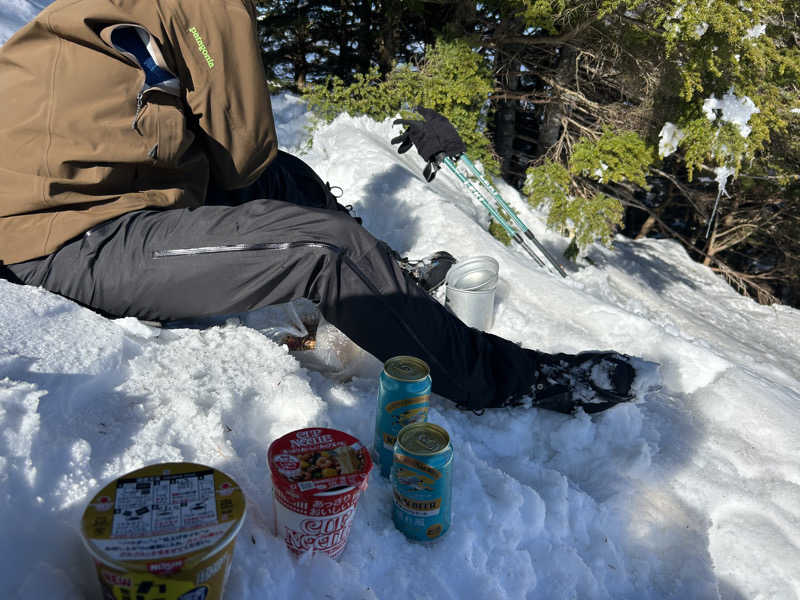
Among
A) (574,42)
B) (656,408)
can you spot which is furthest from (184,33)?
(574,42)

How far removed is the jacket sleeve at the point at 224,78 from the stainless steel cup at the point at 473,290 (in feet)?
4.32

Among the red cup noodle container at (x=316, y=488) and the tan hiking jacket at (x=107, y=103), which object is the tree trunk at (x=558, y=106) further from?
the red cup noodle container at (x=316, y=488)

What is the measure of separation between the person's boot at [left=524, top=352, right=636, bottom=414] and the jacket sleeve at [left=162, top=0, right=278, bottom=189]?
1.74 m

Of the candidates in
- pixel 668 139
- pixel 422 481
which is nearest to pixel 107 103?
pixel 422 481

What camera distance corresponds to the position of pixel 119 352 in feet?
6.09

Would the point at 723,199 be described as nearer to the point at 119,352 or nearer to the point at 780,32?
→ the point at 780,32

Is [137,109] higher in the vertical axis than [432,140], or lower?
higher

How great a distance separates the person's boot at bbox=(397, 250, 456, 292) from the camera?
10.8 feet

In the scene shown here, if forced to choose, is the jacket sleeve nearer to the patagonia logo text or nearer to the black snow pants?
the patagonia logo text

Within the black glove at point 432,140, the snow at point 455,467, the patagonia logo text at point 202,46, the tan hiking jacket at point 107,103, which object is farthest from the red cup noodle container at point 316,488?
the black glove at point 432,140

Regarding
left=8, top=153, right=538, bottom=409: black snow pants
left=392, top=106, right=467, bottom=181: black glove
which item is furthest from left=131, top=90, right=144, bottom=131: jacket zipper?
left=392, top=106, right=467, bottom=181: black glove

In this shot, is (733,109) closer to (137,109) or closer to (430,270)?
(430,270)

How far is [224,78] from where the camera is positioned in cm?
234

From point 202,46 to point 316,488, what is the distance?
1943 millimetres
